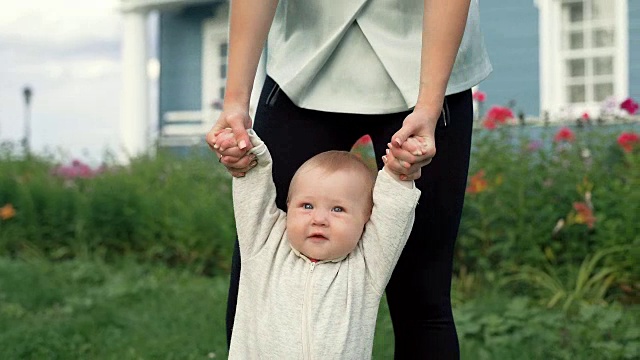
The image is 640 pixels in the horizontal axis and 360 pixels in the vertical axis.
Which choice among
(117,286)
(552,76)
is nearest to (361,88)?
(117,286)

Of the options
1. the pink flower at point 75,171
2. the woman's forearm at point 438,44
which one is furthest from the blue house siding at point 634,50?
the woman's forearm at point 438,44

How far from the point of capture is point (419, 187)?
6.66ft

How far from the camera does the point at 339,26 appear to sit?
81.2 inches

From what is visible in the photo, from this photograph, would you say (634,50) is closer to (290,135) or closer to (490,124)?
(490,124)

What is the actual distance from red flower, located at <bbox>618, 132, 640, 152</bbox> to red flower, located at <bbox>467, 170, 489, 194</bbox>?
2.47ft

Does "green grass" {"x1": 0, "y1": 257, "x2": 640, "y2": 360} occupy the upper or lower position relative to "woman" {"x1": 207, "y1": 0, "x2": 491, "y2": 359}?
lower

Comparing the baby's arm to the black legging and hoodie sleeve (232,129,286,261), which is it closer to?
hoodie sleeve (232,129,286,261)

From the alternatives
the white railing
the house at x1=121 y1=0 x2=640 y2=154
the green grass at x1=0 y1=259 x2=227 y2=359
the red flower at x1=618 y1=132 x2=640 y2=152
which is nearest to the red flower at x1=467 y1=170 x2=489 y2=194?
the red flower at x1=618 y1=132 x2=640 y2=152

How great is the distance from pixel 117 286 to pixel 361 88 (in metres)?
3.48

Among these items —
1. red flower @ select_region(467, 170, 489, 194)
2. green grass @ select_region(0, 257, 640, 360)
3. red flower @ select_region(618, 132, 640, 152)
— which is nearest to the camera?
green grass @ select_region(0, 257, 640, 360)

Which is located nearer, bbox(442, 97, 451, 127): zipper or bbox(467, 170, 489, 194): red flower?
bbox(442, 97, 451, 127): zipper

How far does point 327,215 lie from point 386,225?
0.12 metres

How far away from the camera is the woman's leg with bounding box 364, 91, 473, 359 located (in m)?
2.04

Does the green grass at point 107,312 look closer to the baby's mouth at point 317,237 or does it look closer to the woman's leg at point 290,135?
the woman's leg at point 290,135
